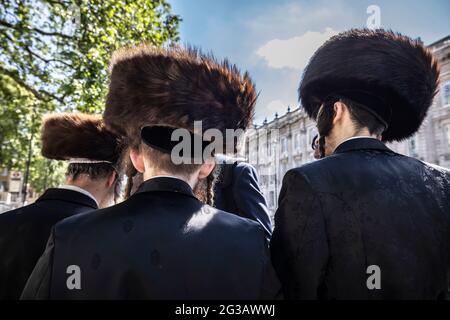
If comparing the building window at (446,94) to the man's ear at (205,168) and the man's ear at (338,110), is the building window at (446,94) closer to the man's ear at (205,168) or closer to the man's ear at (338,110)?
the man's ear at (338,110)

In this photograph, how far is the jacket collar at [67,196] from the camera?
2.37 meters

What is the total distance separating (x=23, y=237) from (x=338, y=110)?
2064 millimetres

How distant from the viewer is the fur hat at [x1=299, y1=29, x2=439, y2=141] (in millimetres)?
1927

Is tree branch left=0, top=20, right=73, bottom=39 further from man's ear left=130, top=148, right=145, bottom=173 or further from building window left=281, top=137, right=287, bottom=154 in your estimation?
building window left=281, top=137, right=287, bottom=154

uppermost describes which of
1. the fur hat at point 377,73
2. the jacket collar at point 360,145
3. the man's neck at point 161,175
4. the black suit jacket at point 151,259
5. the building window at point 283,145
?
the building window at point 283,145

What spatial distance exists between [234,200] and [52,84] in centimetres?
994

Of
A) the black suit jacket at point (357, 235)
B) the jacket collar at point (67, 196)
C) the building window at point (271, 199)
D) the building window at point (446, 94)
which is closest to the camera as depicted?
the black suit jacket at point (357, 235)

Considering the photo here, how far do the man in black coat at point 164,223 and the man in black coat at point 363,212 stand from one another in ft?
0.61

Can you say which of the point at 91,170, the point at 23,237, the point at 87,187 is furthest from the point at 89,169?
the point at 23,237

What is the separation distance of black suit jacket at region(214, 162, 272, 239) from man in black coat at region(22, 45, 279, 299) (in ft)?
3.55

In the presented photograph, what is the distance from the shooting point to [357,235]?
1.58m

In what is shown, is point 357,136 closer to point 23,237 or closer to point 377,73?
point 377,73

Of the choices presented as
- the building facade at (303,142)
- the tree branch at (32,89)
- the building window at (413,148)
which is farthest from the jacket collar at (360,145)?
the building window at (413,148)
